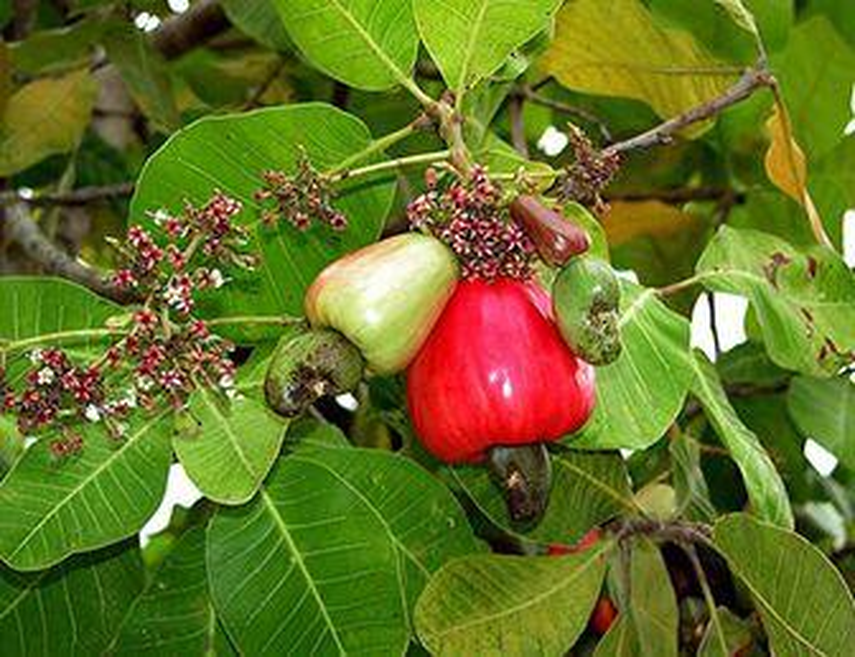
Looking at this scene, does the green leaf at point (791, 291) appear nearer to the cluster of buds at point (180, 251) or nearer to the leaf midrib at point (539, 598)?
the leaf midrib at point (539, 598)

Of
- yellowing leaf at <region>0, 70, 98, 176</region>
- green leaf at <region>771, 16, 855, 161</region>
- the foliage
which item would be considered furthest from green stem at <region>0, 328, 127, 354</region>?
green leaf at <region>771, 16, 855, 161</region>

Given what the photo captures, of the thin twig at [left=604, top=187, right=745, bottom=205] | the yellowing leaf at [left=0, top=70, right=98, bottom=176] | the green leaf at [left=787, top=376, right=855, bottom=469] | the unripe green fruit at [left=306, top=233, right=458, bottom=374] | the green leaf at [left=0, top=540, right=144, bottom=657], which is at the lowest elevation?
the green leaf at [left=787, top=376, right=855, bottom=469]

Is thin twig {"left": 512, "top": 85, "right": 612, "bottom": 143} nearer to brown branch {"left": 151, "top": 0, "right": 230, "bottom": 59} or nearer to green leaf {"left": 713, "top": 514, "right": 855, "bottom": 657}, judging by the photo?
brown branch {"left": 151, "top": 0, "right": 230, "bottom": 59}

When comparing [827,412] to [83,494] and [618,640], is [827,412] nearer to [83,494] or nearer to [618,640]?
[618,640]

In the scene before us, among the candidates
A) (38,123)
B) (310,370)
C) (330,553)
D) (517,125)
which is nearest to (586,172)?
(310,370)

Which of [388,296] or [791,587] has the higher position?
[388,296]

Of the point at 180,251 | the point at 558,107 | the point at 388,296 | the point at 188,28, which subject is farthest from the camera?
the point at 188,28
